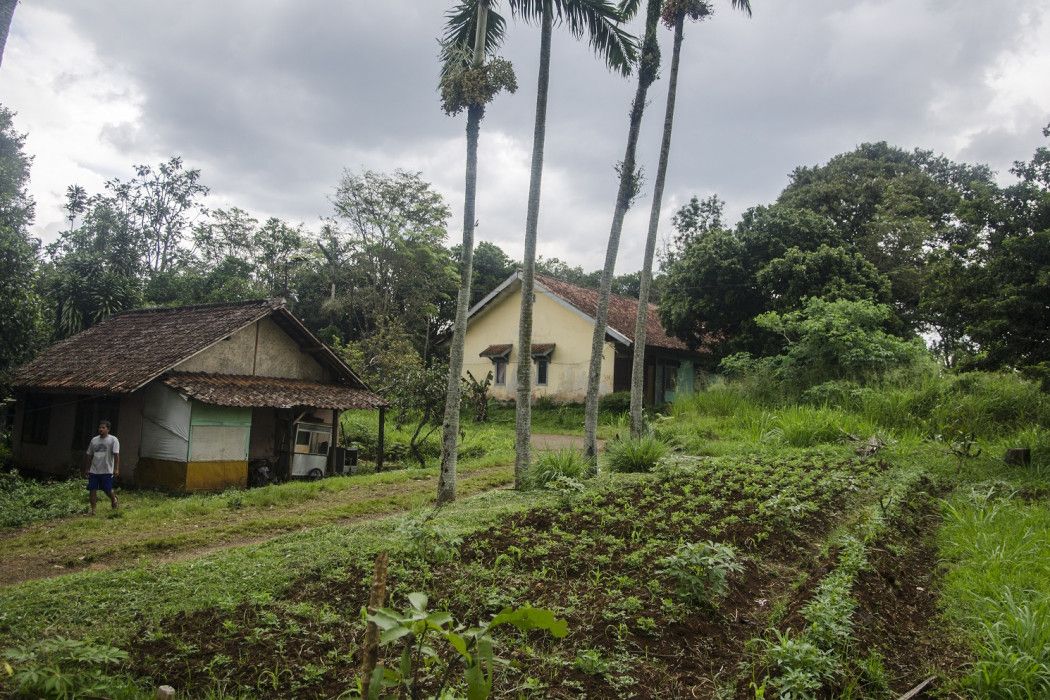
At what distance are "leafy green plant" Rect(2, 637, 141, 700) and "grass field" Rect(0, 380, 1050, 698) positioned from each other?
2 centimetres

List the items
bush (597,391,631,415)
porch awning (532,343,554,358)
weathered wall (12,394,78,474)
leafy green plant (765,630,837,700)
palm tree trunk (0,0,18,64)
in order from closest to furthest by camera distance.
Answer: leafy green plant (765,630,837,700) < palm tree trunk (0,0,18,64) < weathered wall (12,394,78,474) < bush (597,391,631,415) < porch awning (532,343,554,358)

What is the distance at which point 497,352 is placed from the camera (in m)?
29.4

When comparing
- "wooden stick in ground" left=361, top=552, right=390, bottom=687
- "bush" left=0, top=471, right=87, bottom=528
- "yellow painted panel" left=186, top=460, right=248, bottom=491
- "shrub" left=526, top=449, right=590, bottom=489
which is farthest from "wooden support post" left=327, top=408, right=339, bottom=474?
"wooden stick in ground" left=361, top=552, right=390, bottom=687

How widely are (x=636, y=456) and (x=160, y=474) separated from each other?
1044cm

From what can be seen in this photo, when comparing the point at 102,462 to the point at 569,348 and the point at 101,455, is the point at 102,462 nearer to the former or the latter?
the point at 101,455

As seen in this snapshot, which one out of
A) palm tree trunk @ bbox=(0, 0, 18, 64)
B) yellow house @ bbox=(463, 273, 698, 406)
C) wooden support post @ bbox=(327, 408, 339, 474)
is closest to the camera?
palm tree trunk @ bbox=(0, 0, 18, 64)

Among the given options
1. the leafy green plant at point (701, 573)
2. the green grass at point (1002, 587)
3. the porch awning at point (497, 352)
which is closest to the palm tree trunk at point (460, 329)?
the leafy green plant at point (701, 573)

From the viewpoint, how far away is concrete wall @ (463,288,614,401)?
26.9 meters

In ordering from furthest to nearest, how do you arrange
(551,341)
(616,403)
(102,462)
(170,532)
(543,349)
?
(551,341) < (543,349) < (616,403) < (102,462) < (170,532)

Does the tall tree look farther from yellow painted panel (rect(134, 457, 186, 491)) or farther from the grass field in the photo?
the grass field

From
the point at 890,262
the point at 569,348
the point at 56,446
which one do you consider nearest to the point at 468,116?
the point at 56,446

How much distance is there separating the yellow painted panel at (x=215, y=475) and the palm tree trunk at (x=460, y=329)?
6.93 metres

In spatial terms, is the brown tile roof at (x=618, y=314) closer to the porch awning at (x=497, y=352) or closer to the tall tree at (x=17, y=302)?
the porch awning at (x=497, y=352)

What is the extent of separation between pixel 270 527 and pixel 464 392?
13.6 m
